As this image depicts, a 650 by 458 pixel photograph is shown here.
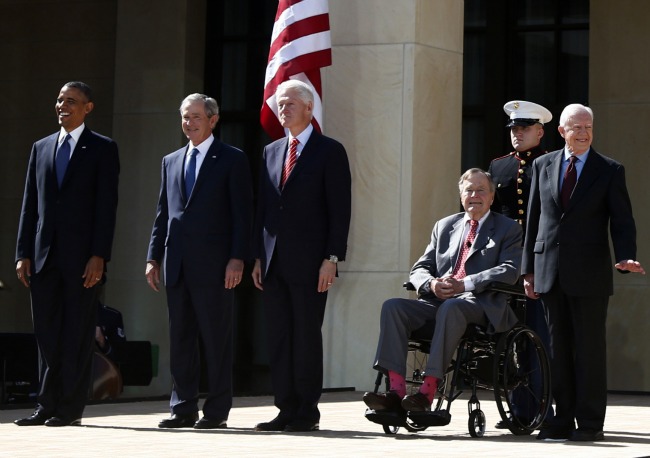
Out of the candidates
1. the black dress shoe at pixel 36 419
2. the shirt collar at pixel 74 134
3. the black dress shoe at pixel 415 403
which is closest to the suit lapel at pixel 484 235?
the black dress shoe at pixel 415 403

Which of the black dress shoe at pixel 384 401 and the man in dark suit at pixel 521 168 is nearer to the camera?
the black dress shoe at pixel 384 401

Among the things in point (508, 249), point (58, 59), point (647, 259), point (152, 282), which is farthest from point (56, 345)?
point (58, 59)

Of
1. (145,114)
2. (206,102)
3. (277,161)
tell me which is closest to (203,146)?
(206,102)

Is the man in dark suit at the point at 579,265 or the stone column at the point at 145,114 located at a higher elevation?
the stone column at the point at 145,114

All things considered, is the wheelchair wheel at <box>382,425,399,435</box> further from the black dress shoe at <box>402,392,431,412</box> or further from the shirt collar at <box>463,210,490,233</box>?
the shirt collar at <box>463,210,490,233</box>

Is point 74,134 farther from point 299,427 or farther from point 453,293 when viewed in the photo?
point 453,293

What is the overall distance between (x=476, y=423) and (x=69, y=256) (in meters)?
2.40

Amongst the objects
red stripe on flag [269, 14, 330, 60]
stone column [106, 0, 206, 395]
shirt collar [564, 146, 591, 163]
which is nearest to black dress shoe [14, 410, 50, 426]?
shirt collar [564, 146, 591, 163]

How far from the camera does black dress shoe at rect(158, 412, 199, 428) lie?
8.31m

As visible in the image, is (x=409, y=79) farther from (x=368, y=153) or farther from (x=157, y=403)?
(x=157, y=403)

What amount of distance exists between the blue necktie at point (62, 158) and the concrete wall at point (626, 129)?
7877 mm

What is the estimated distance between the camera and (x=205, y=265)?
838cm

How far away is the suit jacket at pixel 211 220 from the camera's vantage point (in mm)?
8383

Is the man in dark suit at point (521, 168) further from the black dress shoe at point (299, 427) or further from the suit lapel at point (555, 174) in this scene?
the black dress shoe at point (299, 427)
